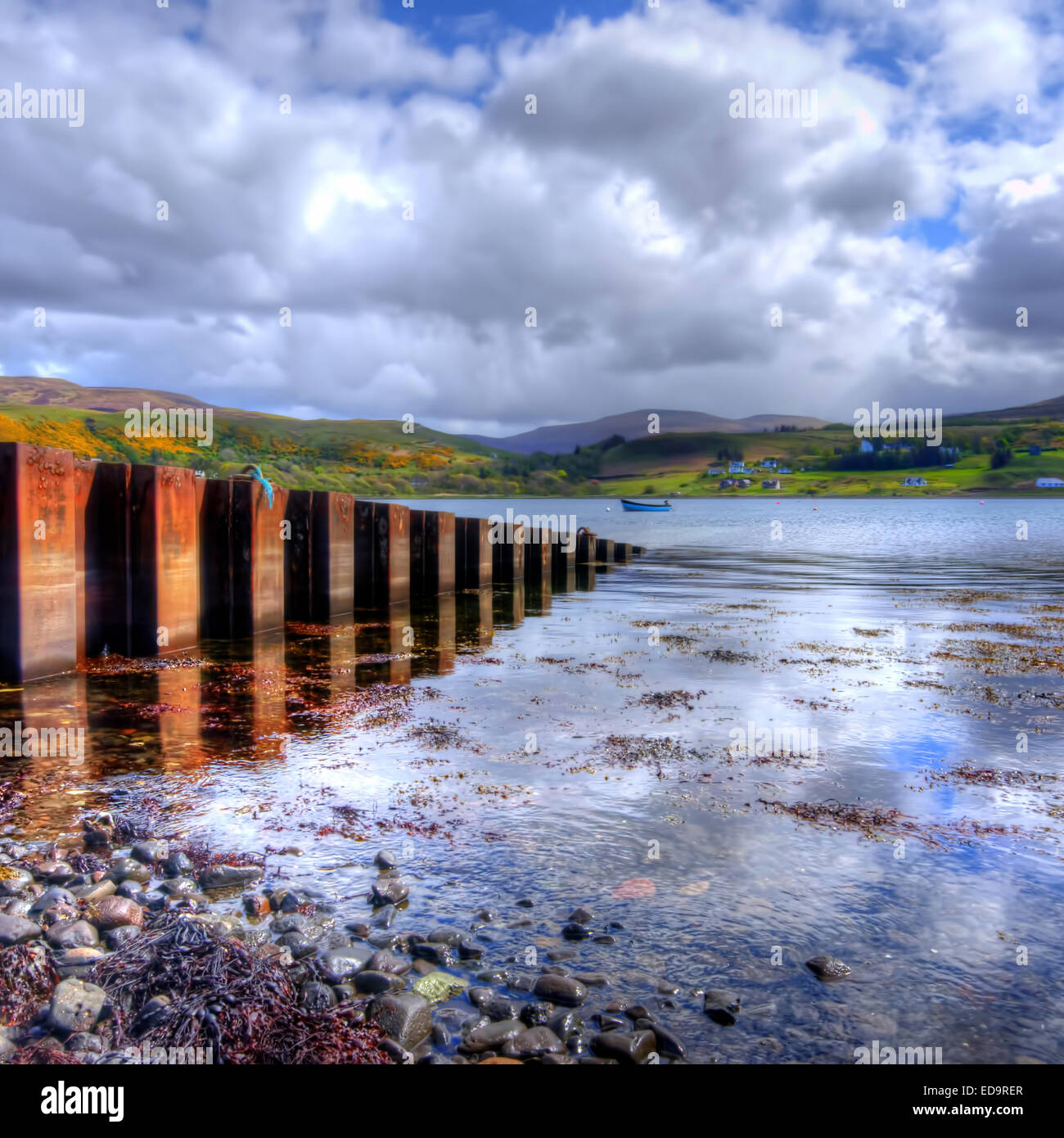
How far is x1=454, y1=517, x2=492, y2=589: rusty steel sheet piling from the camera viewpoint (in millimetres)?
29750

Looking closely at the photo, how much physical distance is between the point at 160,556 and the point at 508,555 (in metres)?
19.2

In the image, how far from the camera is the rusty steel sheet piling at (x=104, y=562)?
45.5 ft

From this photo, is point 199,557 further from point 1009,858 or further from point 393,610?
point 1009,858

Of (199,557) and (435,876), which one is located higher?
(199,557)

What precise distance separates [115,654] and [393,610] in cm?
914

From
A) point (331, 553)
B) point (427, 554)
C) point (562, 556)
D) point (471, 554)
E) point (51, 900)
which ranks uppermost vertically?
point (331, 553)

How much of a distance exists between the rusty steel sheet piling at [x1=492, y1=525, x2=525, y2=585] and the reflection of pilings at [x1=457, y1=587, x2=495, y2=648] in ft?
10.2

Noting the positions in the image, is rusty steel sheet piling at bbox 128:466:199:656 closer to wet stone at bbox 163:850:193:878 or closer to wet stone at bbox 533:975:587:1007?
wet stone at bbox 163:850:193:878

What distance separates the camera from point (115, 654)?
562 inches

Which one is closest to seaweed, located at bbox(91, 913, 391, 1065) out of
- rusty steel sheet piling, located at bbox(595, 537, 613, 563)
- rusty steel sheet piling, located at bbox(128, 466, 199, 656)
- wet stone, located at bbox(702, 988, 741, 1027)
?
wet stone, located at bbox(702, 988, 741, 1027)

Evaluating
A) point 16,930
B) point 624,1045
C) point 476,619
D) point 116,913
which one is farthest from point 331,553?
point 624,1045

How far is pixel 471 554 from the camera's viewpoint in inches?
1172

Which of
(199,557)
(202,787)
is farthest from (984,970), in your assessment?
(199,557)

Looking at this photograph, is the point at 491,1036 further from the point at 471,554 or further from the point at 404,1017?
the point at 471,554
